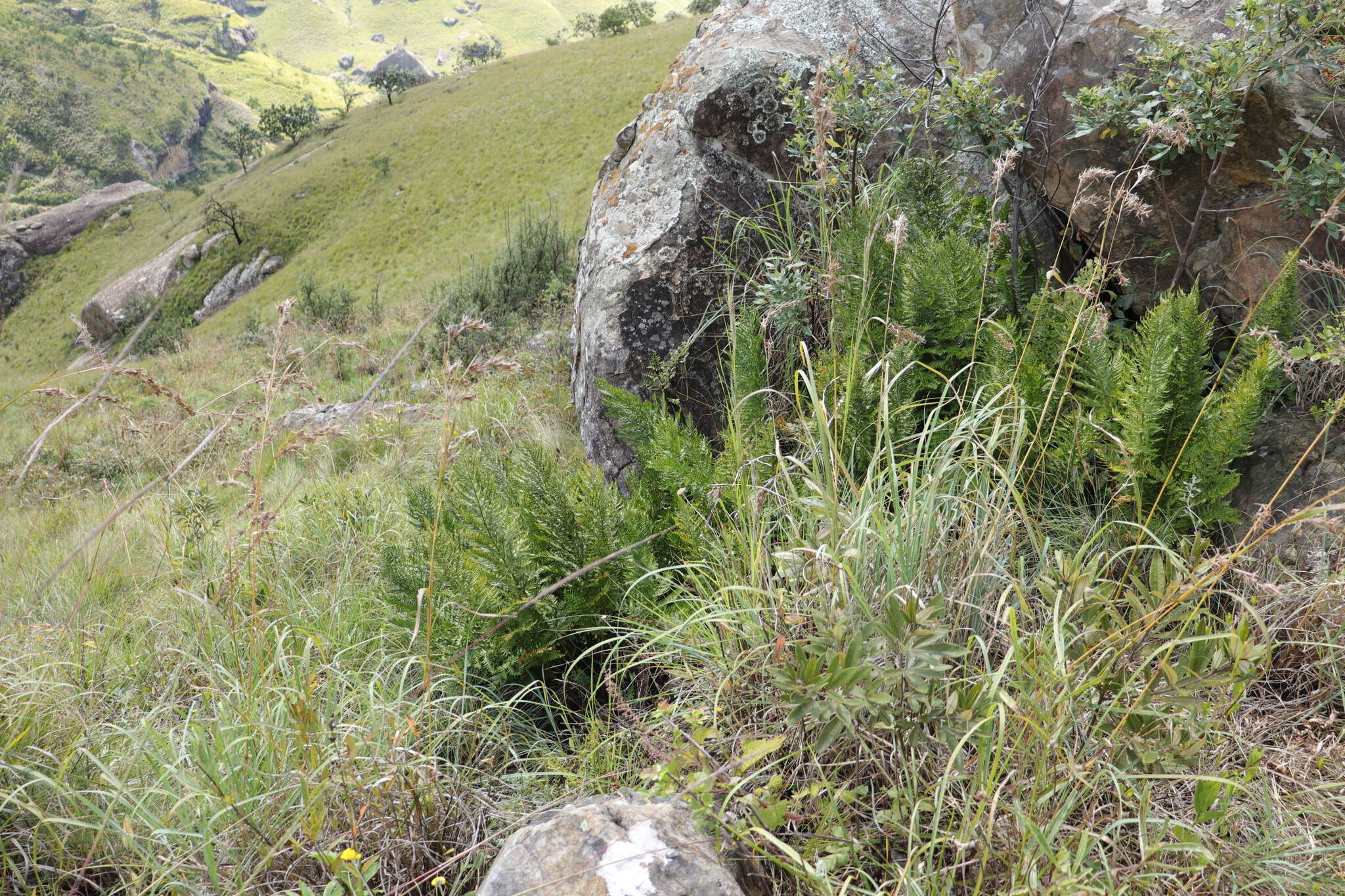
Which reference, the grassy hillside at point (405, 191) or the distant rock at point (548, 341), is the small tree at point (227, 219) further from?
the distant rock at point (548, 341)

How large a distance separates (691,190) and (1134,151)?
188cm

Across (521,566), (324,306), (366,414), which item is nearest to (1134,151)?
(521,566)

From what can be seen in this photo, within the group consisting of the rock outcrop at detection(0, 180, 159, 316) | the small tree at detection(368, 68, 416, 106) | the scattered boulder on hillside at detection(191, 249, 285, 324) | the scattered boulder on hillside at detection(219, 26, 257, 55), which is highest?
the scattered boulder on hillside at detection(219, 26, 257, 55)

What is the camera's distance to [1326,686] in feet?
5.34

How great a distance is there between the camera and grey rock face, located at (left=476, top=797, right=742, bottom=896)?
4.03 feet

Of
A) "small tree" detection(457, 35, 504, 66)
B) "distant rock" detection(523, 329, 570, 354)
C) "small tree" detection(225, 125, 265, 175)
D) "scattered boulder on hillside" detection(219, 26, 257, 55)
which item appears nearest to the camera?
"distant rock" detection(523, 329, 570, 354)

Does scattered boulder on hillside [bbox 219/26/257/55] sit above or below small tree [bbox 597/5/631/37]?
above

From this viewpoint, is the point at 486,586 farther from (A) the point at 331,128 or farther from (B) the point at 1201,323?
(A) the point at 331,128

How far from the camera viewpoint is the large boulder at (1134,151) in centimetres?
228

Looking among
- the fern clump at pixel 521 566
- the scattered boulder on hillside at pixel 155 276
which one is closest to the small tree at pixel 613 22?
the scattered boulder on hillside at pixel 155 276

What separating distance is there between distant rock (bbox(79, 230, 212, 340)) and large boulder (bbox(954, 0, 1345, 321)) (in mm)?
37183

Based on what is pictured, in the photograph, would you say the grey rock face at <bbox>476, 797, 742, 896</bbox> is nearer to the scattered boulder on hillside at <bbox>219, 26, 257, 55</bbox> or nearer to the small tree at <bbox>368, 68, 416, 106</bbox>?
the small tree at <bbox>368, 68, 416, 106</bbox>

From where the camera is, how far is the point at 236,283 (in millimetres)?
33219

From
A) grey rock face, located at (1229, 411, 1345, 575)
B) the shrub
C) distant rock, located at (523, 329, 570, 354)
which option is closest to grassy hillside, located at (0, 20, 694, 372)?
the shrub
